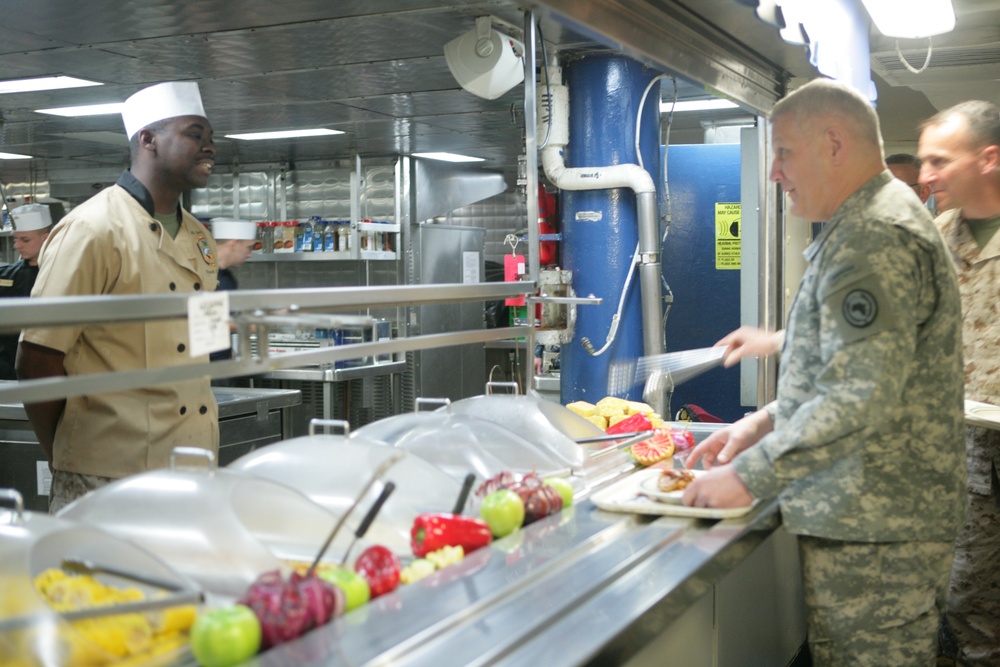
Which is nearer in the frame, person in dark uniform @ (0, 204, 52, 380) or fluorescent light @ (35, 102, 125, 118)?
person in dark uniform @ (0, 204, 52, 380)

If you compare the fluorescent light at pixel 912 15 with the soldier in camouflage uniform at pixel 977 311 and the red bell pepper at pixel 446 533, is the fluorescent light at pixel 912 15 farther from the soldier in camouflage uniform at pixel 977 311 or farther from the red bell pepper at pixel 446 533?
the red bell pepper at pixel 446 533

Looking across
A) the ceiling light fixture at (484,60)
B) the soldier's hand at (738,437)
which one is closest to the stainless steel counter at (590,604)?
the soldier's hand at (738,437)

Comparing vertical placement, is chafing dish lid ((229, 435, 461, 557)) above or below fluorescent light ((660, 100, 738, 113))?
below

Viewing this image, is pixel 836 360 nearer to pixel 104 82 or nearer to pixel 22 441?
pixel 22 441

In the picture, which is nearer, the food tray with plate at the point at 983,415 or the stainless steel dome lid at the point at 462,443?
the stainless steel dome lid at the point at 462,443

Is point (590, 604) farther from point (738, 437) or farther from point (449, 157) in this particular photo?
point (449, 157)

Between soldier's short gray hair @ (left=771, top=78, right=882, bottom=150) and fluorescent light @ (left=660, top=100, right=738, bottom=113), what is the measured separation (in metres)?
4.43

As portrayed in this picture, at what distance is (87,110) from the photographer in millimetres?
6766

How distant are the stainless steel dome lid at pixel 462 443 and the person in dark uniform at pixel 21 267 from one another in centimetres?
400

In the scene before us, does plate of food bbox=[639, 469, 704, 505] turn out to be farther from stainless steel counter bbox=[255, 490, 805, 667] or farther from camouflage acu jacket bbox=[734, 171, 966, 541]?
camouflage acu jacket bbox=[734, 171, 966, 541]

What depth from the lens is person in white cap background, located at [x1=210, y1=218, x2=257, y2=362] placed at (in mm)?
6004

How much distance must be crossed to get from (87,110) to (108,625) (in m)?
6.17

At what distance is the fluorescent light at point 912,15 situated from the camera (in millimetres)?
3902

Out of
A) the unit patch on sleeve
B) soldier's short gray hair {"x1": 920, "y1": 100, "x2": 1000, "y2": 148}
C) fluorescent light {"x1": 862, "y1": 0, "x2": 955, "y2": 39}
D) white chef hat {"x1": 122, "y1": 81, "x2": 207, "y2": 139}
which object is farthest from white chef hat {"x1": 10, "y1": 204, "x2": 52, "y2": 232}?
the unit patch on sleeve
